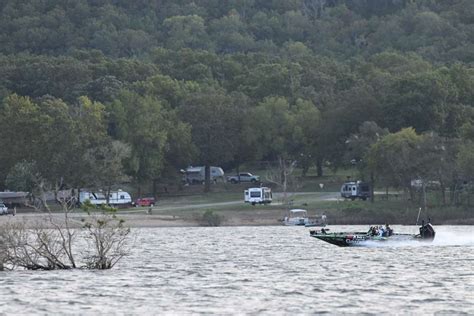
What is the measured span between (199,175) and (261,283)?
321ft

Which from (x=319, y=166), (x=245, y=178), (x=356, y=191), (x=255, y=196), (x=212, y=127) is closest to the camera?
(x=255, y=196)

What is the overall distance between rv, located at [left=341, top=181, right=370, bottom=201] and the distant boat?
1020cm

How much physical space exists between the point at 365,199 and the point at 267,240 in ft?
124

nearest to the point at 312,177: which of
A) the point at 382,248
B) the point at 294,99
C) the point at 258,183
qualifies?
the point at 258,183

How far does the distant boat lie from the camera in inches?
4722

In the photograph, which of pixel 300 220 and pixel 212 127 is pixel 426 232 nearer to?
pixel 300 220

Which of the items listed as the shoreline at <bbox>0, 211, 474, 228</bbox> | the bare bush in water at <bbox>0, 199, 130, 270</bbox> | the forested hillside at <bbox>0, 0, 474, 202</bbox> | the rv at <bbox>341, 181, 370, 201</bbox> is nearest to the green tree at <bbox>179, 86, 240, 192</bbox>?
the forested hillside at <bbox>0, 0, 474, 202</bbox>

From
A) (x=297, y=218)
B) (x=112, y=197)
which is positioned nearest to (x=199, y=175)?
(x=112, y=197)

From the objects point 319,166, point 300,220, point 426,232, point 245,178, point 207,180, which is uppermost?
point 319,166

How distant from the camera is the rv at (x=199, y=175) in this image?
156250 mm

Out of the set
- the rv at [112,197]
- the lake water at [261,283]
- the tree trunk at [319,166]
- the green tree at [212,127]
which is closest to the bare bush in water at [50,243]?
the lake water at [261,283]

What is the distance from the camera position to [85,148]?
137750 millimetres

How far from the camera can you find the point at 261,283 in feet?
200

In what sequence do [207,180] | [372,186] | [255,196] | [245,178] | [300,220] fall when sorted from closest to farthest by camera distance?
[300,220] → [372,186] → [255,196] → [207,180] → [245,178]
